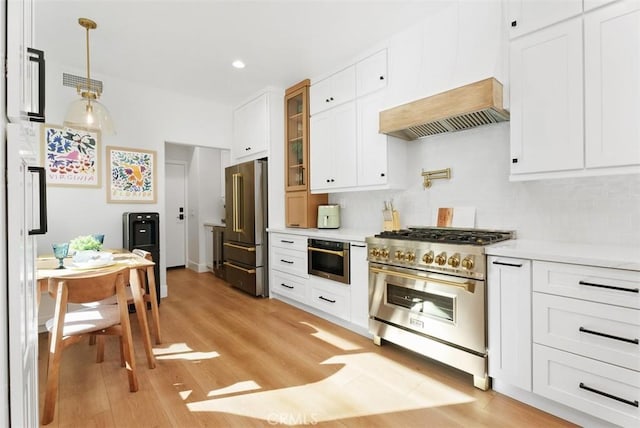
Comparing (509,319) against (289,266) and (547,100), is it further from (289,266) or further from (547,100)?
(289,266)

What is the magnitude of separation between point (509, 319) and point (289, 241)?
228 centimetres

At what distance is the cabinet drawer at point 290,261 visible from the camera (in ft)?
11.0

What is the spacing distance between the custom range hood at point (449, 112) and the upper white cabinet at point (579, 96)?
6.6 inches

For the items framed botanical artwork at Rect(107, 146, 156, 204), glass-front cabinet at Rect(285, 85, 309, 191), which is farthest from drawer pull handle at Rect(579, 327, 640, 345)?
framed botanical artwork at Rect(107, 146, 156, 204)

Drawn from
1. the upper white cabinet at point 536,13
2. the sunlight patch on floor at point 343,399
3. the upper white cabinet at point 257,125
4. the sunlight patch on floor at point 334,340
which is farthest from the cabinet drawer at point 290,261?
the upper white cabinet at point 536,13

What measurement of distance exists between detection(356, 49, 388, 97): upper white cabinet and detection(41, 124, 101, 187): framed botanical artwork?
2.89 meters

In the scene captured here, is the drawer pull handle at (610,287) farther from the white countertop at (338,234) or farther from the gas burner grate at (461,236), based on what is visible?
the white countertop at (338,234)

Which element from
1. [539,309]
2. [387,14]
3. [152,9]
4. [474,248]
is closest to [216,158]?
[152,9]

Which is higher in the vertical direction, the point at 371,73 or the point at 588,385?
the point at 371,73

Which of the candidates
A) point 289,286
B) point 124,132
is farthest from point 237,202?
point 124,132

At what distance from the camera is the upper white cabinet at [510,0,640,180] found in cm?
162

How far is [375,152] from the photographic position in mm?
2904

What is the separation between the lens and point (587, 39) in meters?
1.74

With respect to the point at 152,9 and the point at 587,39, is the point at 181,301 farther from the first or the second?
the point at 587,39
